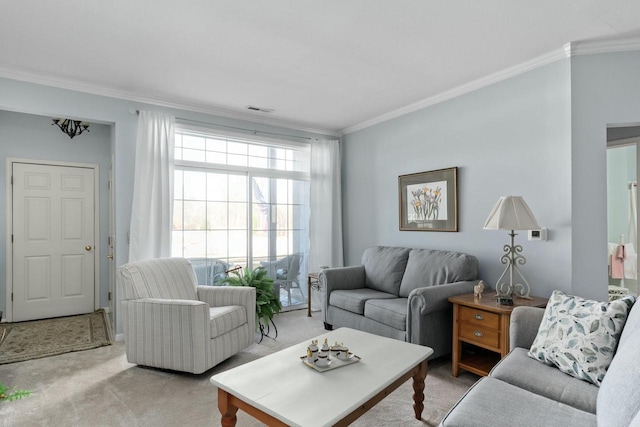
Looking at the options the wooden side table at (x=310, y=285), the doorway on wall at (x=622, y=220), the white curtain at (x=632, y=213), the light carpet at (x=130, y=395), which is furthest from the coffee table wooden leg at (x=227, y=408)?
the white curtain at (x=632, y=213)

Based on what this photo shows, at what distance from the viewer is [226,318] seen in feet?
9.89

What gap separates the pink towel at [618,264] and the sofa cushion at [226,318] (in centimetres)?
452

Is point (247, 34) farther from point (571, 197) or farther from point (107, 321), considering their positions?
point (107, 321)

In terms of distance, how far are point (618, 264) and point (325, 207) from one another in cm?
374

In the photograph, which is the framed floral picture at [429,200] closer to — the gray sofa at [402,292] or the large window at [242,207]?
the gray sofa at [402,292]

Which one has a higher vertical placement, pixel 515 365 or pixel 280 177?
pixel 280 177

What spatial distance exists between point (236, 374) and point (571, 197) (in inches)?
107

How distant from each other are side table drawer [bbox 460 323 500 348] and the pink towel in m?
3.10

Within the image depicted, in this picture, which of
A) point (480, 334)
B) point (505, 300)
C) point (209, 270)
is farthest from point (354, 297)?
point (209, 270)

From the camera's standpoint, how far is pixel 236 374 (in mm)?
1882

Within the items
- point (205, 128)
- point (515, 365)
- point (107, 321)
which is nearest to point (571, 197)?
point (515, 365)

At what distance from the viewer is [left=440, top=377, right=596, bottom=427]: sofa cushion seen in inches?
55.7

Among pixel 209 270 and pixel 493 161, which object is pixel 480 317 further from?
pixel 209 270

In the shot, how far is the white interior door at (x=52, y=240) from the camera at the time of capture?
4.40 meters
